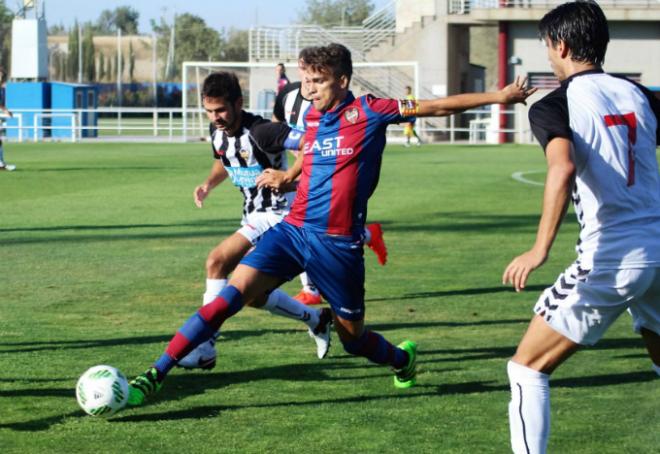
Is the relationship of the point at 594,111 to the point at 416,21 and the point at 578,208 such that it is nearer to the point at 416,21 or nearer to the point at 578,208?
the point at 578,208

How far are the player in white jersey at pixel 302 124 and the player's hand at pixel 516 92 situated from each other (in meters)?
4.00

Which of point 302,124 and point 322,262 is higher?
point 302,124

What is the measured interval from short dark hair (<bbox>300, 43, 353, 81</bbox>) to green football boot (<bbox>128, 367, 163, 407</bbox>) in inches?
71.5

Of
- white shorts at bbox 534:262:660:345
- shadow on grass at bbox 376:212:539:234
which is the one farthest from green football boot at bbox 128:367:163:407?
shadow on grass at bbox 376:212:539:234

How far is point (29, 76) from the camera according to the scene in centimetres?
5097

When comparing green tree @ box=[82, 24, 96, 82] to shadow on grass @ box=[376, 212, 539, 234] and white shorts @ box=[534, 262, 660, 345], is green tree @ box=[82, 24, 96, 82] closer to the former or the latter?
shadow on grass @ box=[376, 212, 539, 234]

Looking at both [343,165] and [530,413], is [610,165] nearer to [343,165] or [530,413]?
[530,413]

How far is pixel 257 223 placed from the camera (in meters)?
8.12

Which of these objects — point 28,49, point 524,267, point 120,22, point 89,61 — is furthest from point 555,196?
point 120,22

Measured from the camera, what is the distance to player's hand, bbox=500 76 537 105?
598 cm

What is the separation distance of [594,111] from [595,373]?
3.14 m

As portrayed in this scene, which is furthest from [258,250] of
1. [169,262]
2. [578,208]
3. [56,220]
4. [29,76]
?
[29,76]

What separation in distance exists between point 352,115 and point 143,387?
1.81 m

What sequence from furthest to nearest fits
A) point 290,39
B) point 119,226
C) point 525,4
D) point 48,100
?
point 290,39 < point 48,100 < point 525,4 < point 119,226
